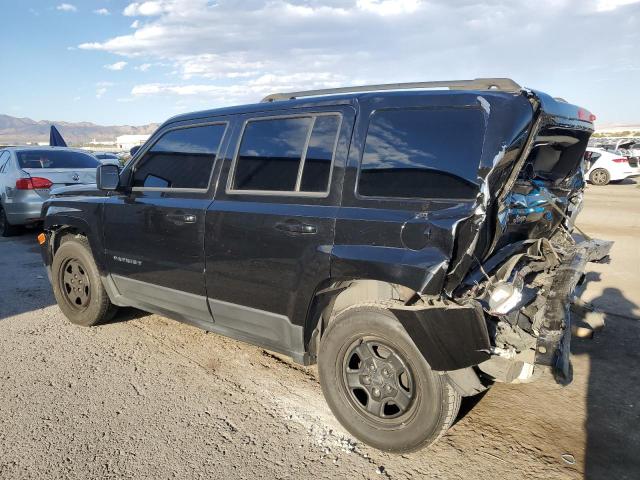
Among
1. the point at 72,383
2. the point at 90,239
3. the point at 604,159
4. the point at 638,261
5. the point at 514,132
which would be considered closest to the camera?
the point at 514,132

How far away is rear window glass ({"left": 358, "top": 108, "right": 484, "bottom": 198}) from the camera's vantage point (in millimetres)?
2672

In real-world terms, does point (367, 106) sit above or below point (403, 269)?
above

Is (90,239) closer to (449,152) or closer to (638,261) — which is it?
(449,152)

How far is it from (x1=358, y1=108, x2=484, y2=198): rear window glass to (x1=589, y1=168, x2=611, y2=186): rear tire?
20.2 metres

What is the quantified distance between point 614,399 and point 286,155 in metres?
2.81

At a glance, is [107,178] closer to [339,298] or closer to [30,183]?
[339,298]

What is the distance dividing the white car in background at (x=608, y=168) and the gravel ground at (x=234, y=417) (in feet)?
56.7

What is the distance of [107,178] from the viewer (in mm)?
4254

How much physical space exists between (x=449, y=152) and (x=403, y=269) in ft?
2.25

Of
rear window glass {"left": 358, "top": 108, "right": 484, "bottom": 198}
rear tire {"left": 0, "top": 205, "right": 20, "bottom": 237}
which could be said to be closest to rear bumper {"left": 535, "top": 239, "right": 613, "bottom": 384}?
rear window glass {"left": 358, "top": 108, "right": 484, "bottom": 198}

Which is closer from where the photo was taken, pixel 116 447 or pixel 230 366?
pixel 116 447

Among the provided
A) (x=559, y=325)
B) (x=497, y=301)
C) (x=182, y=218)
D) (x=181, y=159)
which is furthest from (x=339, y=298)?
(x=181, y=159)

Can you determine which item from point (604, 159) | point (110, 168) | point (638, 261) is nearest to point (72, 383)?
point (110, 168)

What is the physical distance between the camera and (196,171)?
3.88m
